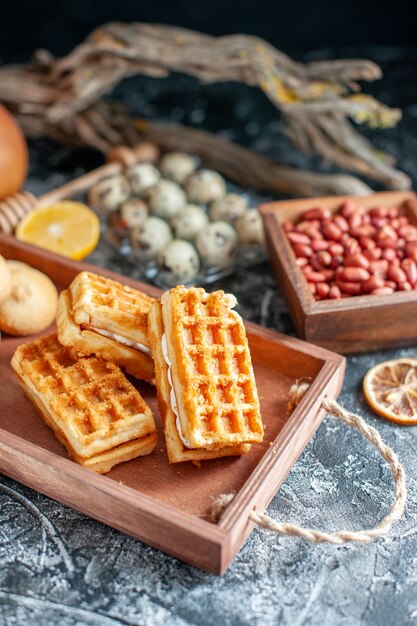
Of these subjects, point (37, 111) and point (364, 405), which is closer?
point (364, 405)

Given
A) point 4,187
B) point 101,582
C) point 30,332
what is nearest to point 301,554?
point 101,582

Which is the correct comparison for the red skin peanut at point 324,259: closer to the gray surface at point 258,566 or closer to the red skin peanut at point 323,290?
the red skin peanut at point 323,290

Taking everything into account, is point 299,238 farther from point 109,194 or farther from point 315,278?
point 109,194

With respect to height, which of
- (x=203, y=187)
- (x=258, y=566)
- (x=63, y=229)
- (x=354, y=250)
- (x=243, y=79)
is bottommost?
(x=258, y=566)

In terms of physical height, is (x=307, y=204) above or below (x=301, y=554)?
above

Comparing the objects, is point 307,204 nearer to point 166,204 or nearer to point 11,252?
point 166,204

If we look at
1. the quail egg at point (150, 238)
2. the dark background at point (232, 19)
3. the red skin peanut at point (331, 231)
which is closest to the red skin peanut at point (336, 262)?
the red skin peanut at point (331, 231)

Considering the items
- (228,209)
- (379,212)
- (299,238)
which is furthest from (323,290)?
(228,209)
